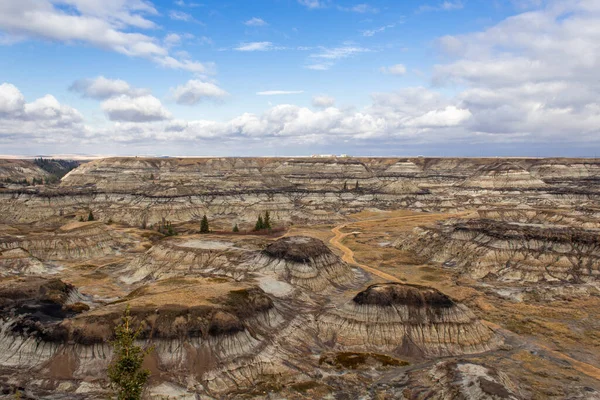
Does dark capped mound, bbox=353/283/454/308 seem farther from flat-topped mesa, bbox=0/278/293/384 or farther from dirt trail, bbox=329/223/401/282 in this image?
dirt trail, bbox=329/223/401/282

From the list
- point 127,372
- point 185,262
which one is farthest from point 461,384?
point 185,262

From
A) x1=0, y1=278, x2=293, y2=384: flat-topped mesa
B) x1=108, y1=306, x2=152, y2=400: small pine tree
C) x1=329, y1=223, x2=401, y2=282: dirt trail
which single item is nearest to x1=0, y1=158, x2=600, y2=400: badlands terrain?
x1=0, y1=278, x2=293, y2=384: flat-topped mesa

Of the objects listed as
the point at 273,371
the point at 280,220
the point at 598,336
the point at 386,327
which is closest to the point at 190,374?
the point at 273,371

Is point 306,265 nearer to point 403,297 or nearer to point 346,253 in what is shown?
point 403,297

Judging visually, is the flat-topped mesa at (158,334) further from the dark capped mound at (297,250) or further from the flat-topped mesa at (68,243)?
the flat-topped mesa at (68,243)

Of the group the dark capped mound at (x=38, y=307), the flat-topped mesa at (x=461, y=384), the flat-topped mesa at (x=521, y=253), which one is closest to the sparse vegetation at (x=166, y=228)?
the dark capped mound at (x=38, y=307)

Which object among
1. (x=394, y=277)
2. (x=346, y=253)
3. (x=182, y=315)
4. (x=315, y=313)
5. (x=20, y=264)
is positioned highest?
(x=182, y=315)
